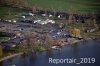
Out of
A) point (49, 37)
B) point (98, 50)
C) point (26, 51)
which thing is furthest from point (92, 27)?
point (26, 51)

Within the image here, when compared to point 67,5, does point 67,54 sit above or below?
below

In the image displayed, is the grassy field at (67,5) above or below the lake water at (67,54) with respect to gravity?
above

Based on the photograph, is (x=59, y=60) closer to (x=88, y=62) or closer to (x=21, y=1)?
(x=88, y=62)

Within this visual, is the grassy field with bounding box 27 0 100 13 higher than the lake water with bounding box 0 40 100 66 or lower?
higher
